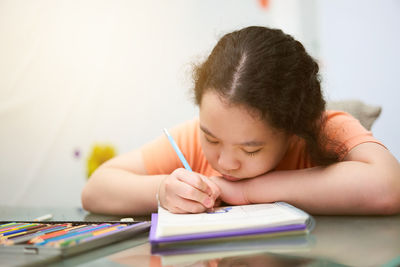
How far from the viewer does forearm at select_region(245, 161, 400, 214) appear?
2.07ft

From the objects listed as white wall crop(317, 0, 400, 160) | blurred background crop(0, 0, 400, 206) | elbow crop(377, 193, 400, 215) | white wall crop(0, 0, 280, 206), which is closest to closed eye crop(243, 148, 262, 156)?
elbow crop(377, 193, 400, 215)

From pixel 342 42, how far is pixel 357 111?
0.84 m

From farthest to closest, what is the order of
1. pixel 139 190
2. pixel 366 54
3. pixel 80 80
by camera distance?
1. pixel 366 54
2. pixel 80 80
3. pixel 139 190

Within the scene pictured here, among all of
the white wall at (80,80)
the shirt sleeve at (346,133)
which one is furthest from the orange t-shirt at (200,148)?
the white wall at (80,80)

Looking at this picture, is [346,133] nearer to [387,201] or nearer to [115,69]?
[387,201]

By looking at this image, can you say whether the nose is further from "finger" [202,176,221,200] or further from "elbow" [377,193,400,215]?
"elbow" [377,193,400,215]

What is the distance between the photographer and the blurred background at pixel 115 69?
149 cm

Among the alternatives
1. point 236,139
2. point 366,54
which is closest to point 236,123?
point 236,139

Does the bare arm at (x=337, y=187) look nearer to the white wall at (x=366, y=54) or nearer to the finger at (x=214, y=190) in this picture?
the finger at (x=214, y=190)

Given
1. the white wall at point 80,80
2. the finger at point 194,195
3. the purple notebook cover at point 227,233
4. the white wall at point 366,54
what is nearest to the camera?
the purple notebook cover at point 227,233

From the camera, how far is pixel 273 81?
0.65m

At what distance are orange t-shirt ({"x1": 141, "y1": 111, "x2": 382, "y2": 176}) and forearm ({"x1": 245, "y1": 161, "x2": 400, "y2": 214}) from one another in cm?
11

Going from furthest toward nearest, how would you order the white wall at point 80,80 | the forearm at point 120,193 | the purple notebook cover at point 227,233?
the white wall at point 80,80 → the forearm at point 120,193 → the purple notebook cover at point 227,233

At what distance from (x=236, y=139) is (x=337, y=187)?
18 cm
